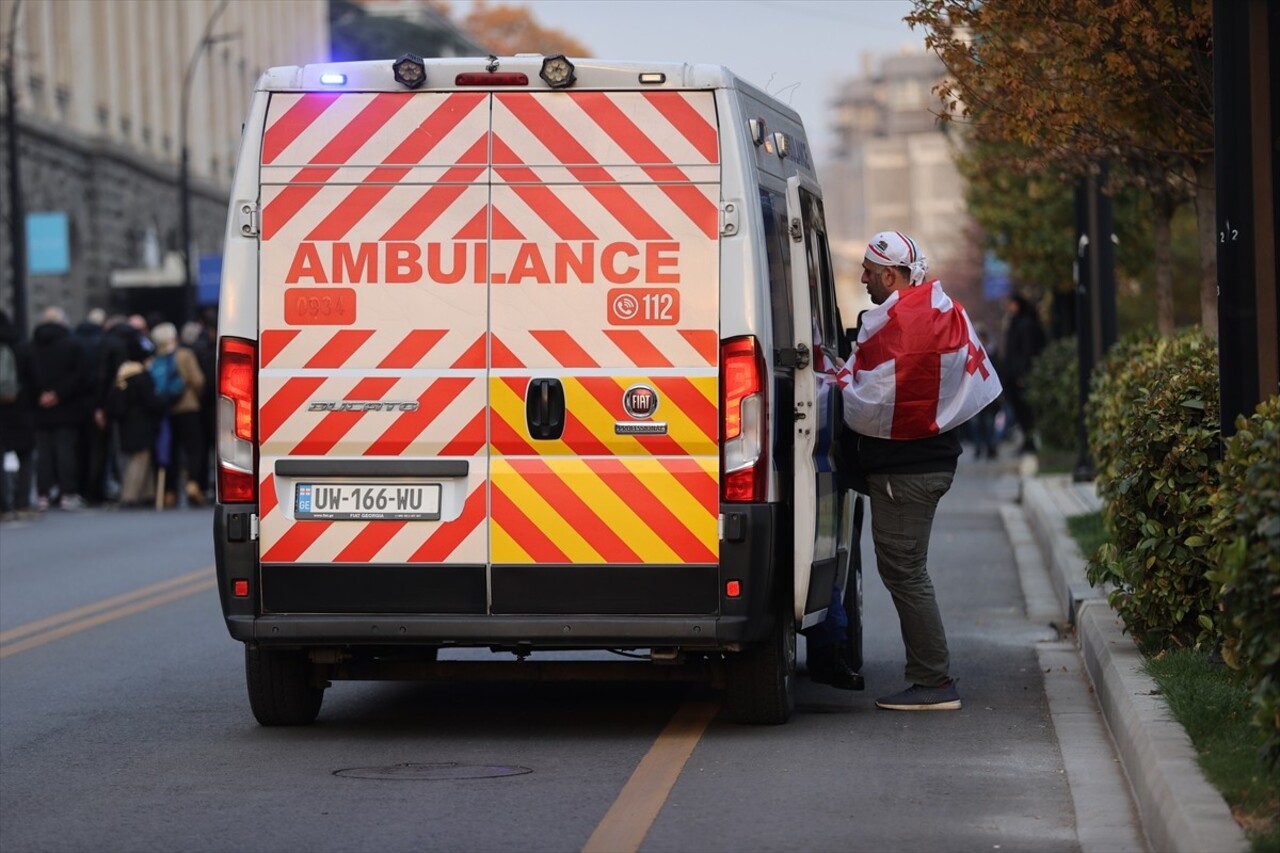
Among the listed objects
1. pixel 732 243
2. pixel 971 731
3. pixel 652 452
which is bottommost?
pixel 971 731

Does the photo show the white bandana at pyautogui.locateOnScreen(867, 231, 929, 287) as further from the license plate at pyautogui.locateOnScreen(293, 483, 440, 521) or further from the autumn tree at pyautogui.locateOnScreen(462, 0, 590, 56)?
the autumn tree at pyautogui.locateOnScreen(462, 0, 590, 56)

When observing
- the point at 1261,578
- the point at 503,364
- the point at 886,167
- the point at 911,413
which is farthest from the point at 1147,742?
the point at 886,167

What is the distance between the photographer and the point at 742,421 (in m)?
8.40

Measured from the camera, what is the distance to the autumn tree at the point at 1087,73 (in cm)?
1259

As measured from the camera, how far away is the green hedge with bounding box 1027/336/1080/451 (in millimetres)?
28188

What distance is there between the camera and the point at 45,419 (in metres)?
24.2

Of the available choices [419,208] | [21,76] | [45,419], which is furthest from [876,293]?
[21,76]

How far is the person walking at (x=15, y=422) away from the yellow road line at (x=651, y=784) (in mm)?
14127

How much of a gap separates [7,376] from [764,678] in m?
15.0

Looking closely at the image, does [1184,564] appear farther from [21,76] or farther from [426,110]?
[21,76]

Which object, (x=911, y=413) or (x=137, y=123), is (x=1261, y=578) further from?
(x=137, y=123)

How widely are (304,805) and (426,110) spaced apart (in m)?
2.57

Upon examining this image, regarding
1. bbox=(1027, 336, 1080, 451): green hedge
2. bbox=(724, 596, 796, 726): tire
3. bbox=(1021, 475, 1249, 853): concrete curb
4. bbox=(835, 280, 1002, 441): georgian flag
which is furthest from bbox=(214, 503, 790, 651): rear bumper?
bbox=(1027, 336, 1080, 451): green hedge

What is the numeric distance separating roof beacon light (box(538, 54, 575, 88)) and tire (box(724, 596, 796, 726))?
6.85ft
